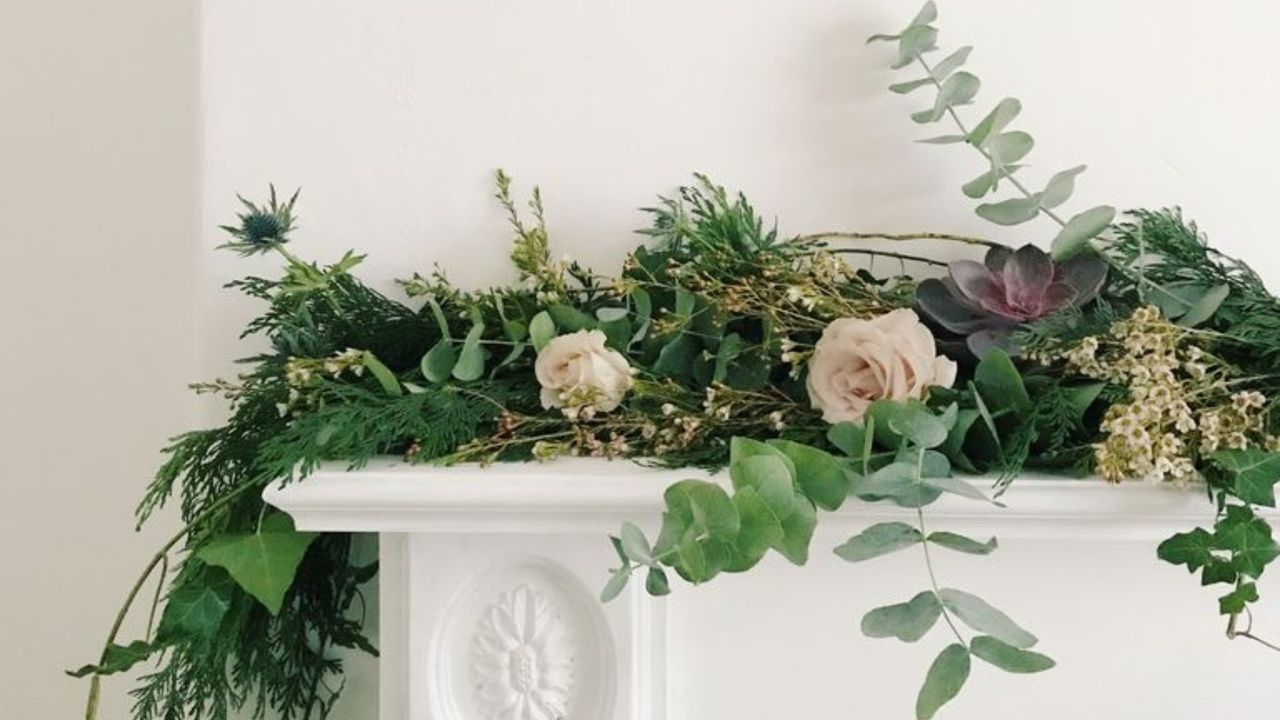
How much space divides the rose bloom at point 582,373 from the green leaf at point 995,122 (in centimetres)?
32

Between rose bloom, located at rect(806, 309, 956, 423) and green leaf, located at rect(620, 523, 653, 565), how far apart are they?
18 cm

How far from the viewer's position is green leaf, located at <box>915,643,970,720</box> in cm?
64

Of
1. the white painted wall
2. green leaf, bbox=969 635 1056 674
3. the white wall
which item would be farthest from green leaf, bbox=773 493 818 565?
the white wall

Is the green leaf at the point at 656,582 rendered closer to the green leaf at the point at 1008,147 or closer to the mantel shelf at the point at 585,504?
the mantel shelf at the point at 585,504

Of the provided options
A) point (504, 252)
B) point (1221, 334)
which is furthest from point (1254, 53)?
point (504, 252)

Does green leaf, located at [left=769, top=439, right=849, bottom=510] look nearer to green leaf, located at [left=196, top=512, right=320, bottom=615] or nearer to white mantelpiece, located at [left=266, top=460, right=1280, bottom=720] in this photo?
white mantelpiece, located at [left=266, top=460, right=1280, bottom=720]

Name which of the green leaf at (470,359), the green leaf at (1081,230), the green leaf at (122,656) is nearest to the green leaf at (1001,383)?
Result: the green leaf at (1081,230)

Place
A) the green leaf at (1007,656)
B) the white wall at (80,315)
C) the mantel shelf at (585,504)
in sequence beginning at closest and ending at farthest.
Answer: the green leaf at (1007,656), the mantel shelf at (585,504), the white wall at (80,315)

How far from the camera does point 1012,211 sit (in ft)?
2.69

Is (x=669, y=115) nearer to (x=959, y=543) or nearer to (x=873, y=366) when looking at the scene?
(x=873, y=366)

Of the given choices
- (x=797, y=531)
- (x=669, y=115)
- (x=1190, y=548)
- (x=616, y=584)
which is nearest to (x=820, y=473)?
(x=797, y=531)

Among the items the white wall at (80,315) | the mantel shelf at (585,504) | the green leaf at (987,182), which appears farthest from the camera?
the white wall at (80,315)

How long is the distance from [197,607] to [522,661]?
242 mm

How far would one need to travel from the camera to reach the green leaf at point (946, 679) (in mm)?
635
